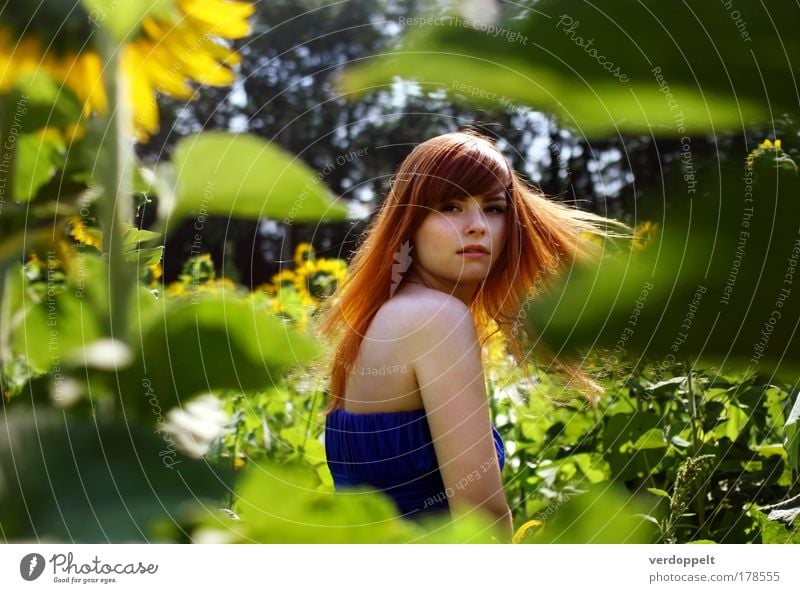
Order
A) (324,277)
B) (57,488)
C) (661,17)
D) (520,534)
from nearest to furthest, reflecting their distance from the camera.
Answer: (57,488)
(661,17)
(520,534)
(324,277)

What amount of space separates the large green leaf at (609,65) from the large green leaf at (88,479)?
10cm

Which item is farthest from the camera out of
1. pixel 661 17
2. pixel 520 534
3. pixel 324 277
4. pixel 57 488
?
pixel 324 277

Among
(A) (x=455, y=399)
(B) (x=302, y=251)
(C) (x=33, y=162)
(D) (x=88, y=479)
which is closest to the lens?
(D) (x=88, y=479)

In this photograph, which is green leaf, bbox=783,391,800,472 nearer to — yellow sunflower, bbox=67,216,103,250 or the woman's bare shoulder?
the woman's bare shoulder

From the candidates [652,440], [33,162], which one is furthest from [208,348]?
[652,440]

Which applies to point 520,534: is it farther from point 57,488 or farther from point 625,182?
point 57,488

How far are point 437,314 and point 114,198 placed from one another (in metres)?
0.49

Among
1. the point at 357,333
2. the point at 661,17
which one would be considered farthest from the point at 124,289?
the point at 357,333

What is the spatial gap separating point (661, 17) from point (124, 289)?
0.27m

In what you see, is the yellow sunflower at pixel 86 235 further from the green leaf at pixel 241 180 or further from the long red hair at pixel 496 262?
the long red hair at pixel 496 262

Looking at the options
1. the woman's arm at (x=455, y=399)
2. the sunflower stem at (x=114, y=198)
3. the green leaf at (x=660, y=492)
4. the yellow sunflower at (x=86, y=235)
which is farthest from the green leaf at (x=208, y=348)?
the green leaf at (x=660, y=492)

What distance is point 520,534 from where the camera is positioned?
0.63 meters

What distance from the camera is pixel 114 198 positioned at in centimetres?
16

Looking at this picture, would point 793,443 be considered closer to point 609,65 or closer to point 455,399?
point 455,399
